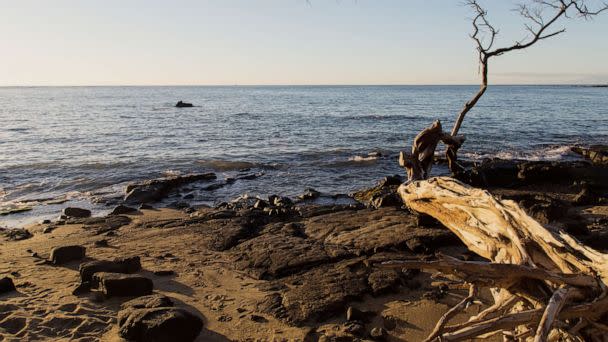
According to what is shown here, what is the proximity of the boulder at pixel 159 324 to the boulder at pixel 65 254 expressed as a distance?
3226mm

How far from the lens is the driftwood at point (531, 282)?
3.46 meters

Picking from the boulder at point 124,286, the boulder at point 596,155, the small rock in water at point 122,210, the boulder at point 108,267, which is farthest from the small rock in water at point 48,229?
the boulder at point 596,155

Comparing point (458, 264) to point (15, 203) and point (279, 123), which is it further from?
point (279, 123)

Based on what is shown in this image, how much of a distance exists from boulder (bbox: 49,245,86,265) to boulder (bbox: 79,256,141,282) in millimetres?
1113

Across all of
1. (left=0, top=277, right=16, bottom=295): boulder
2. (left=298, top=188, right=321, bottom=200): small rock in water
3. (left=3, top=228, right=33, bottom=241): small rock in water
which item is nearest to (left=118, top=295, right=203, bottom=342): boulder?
(left=0, top=277, right=16, bottom=295): boulder

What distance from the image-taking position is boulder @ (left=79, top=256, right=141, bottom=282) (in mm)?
7455

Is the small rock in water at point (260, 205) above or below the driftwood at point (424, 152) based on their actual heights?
below

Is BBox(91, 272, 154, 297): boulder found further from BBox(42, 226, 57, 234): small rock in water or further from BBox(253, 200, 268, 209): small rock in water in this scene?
BBox(253, 200, 268, 209): small rock in water

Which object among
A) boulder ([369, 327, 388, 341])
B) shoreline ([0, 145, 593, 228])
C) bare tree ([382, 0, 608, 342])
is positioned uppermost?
bare tree ([382, 0, 608, 342])

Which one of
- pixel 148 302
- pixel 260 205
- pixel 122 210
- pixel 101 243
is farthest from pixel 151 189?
pixel 148 302

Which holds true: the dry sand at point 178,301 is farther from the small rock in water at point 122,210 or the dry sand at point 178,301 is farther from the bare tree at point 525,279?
the small rock in water at point 122,210

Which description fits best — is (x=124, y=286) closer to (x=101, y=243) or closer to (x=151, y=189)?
(x=101, y=243)

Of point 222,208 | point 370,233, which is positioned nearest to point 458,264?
point 370,233

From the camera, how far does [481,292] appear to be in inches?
265
